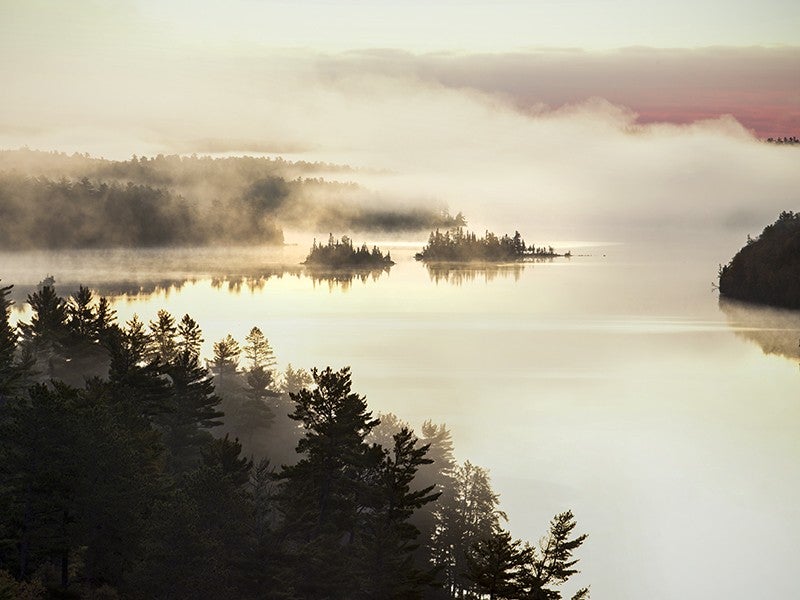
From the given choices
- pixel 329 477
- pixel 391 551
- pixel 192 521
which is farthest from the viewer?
pixel 329 477

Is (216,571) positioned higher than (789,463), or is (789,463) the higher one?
(216,571)

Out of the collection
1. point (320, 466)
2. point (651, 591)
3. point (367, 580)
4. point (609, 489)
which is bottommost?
point (651, 591)

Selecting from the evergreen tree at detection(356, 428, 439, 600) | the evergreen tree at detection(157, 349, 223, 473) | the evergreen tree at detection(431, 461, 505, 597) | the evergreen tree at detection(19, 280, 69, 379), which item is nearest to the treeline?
the evergreen tree at detection(356, 428, 439, 600)

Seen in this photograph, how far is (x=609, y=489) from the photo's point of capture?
4983 inches

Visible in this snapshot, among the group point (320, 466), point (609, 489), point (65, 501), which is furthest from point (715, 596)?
point (65, 501)

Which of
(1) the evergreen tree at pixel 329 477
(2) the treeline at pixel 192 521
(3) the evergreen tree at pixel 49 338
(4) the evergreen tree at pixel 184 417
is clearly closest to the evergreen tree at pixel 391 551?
(2) the treeline at pixel 192 521

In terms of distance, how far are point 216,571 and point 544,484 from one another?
86.7 meters

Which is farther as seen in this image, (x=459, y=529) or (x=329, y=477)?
(x=459, y=529)

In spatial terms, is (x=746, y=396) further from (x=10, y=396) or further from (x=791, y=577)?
(x=10, y=396)

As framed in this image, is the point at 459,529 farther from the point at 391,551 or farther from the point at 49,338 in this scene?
the point at 49,338

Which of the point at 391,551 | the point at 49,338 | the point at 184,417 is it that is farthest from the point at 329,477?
the point at 49,338

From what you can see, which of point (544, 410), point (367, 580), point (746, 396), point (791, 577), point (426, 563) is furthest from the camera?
point (746, 396)

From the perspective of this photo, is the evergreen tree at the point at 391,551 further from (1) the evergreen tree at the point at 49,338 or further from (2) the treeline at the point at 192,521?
(1) the evergreen tree at the point at 49,338

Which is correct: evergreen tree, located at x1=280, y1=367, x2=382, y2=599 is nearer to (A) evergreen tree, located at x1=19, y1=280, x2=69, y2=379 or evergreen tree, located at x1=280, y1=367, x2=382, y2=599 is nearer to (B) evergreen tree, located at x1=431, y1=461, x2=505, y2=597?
(B) evergreen tree, located at x1=431, y1=461, x2=505, y2=597
